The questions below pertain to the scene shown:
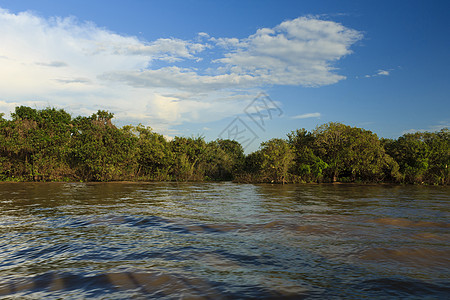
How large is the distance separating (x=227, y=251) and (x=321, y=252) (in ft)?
6.26

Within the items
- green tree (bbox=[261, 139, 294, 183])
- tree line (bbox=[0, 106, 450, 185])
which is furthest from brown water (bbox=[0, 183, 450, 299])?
tree line (bbox=[0, 106, 450, 185])

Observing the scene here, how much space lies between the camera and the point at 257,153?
3681cm

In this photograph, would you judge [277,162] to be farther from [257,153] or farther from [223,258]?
[223,258]

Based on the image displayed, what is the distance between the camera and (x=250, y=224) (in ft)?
27.7

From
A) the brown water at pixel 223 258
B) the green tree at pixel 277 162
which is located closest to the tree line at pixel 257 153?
the green tree at pixel 277 162

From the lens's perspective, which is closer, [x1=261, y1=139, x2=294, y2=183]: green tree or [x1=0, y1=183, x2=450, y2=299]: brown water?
[x1=0, y1=183, x2=450, y2=299]: brown water

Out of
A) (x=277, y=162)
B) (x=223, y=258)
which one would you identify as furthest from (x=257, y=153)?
(x=223, y=258)

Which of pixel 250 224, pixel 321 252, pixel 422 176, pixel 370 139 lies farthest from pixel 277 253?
pixel 422 176

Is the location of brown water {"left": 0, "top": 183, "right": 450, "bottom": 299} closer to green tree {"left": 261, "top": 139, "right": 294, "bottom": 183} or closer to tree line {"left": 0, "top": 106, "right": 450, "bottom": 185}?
green tree {"left": 261, "top": 139, "right": 294, "bottom": 183}

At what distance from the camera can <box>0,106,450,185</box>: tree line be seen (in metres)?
31.1

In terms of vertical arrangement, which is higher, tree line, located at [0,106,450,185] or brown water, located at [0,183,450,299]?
tree line, located at [0,106,450,185]

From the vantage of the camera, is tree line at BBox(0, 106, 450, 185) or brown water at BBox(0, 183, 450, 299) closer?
brown water at BBox(0, 183, 450, 299)

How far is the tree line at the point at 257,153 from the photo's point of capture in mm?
31062

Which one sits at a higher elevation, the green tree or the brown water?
the green tree
